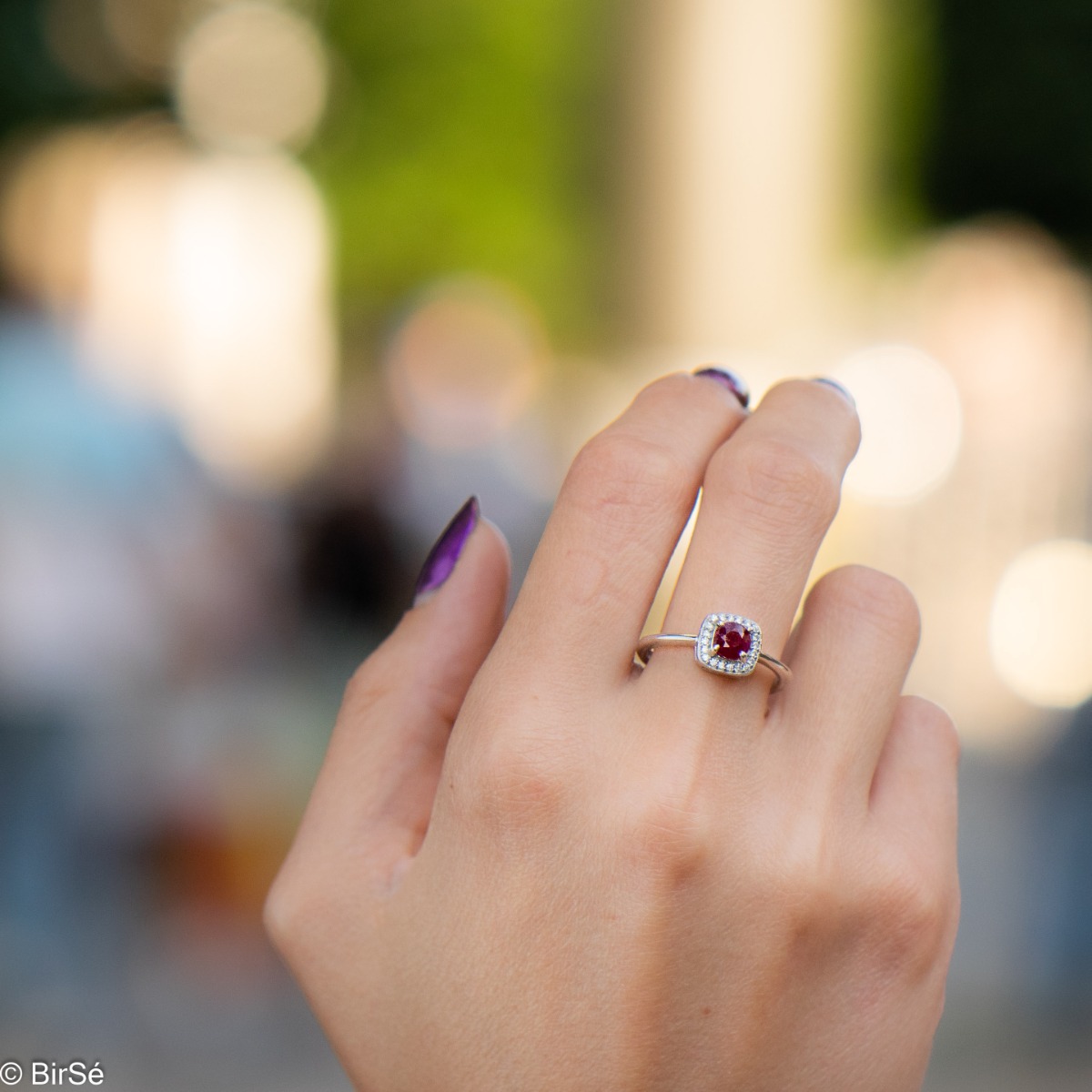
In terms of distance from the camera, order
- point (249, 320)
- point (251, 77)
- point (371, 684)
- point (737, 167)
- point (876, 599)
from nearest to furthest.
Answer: point (876, 599) < point (371, 684) < point (249, 320) < point (737, 167) < point (251, 77)

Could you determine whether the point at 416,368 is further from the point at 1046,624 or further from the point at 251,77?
the point at 251,77

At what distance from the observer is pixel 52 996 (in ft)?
14.4

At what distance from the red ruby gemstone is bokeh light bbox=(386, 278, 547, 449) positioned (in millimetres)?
6763

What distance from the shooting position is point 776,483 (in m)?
1.07

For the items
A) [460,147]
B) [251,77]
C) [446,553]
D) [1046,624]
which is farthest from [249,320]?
[446,553]

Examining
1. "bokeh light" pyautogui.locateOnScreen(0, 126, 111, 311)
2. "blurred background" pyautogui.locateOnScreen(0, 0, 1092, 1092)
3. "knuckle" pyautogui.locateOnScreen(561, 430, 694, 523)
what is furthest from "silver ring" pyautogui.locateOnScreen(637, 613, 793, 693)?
"bokeh light" pyautogui.locateOnScreen(0, 126, 111, 311)

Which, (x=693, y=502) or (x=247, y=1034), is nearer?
(x=693, y=502)

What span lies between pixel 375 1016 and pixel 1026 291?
6.37 m

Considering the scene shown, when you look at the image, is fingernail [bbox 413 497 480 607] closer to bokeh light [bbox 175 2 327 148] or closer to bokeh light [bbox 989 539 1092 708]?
bokeh light [bbox 989 539 1092 708]

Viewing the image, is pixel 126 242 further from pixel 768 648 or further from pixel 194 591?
pixel 768 648

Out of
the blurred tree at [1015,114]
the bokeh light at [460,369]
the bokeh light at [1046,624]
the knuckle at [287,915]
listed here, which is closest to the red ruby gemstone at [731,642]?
the knuckle at [287,915]

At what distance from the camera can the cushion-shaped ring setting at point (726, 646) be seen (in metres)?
1.02

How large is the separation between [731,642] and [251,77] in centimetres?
1431

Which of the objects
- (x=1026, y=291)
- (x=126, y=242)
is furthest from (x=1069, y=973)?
(x=126, y=242)
